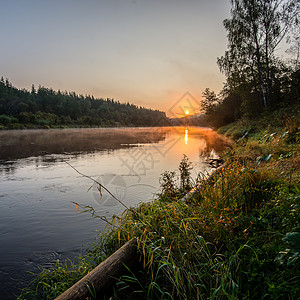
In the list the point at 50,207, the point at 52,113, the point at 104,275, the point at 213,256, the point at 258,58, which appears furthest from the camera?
the point at 52,113

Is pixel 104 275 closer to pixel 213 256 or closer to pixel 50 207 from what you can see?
pixel 213 256

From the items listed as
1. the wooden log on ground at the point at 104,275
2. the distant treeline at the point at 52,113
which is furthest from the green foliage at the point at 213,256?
the distant treeline at the point at 52,113

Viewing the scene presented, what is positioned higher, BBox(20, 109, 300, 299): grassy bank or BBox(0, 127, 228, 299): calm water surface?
BBox(20, 109, 300, 299): grassy bank

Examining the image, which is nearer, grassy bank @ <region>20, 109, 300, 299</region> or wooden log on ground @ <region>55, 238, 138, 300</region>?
wooden log on ground @ <region>55, 238, 138, 300</region>

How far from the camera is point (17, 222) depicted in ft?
14.5

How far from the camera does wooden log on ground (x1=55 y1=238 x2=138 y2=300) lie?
190cm

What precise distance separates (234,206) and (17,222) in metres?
4.24

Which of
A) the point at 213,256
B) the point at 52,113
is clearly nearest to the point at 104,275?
the point at 213,256

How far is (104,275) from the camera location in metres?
2.17

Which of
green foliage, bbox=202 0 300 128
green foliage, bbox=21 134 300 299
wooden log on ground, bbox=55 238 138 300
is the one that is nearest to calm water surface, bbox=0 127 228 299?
green foliage, bbox=21 134 300 299

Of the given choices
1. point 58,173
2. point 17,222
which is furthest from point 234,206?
point 58,173

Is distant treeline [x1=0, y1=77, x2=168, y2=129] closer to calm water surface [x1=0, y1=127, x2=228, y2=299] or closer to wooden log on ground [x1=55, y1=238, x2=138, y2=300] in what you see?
calm water surface [x1=0, y1=127, x2=228, y2=299]

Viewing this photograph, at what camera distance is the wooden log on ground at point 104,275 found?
190cm

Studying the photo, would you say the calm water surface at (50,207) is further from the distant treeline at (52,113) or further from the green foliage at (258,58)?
the distant treeline at (52,113)
